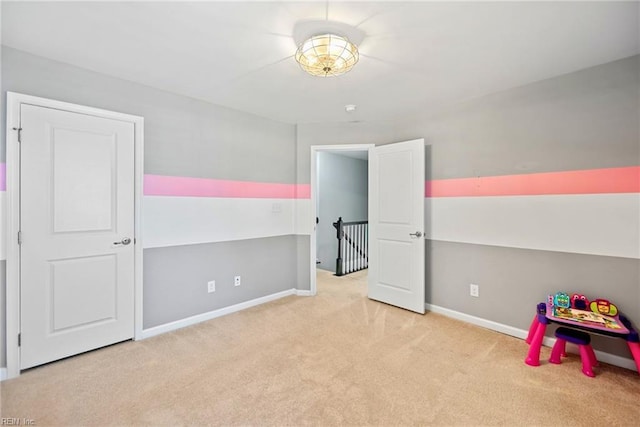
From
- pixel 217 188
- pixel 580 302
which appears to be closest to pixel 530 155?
pixel 580 302

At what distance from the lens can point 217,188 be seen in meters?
3.27

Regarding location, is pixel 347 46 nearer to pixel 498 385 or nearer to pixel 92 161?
pixel 92 161

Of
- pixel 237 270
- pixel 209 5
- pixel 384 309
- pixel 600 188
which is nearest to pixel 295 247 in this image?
pixel 237 270

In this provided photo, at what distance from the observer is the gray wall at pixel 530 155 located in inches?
89.6

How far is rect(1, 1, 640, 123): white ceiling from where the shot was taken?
1.71m

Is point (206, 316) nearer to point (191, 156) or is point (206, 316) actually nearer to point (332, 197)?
point (191, 156)

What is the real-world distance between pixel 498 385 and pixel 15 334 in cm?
349

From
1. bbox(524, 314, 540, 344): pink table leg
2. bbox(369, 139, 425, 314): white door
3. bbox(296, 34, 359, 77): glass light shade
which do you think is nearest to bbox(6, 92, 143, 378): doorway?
bbox(296, 34, 359, 77): glass light shade

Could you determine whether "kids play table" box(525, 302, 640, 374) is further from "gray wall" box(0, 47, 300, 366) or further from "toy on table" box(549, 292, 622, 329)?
"gray wall" box(0, 47, 300, 366)

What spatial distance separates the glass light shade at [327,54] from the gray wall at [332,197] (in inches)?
145

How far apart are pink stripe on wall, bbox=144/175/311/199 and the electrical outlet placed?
223 centimetres

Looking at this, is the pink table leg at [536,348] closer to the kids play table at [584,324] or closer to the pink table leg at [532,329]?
the kids play table at [584,324]

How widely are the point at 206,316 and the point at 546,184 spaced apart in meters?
3.59

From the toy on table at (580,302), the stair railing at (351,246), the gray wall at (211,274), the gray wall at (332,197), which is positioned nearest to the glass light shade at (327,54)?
the gray wall at (211,274)
